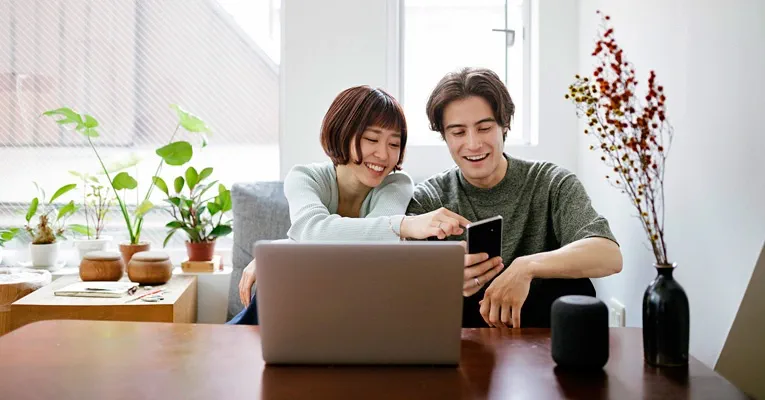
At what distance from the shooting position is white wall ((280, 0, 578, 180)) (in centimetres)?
325

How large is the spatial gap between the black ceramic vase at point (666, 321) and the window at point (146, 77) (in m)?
2.39

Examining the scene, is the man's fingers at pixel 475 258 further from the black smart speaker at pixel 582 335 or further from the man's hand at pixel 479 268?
the black smart speaker at pixel 582 335

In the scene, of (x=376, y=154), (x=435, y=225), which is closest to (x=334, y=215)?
A: (x=376, y=154)

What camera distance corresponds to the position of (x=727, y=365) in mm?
1809

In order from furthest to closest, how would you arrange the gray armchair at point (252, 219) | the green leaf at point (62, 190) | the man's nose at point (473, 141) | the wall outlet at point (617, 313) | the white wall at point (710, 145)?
the green leaf at point (62, 190) → the gray armchair at point (252, 219) → the wall outlet at point (617, 313) → the man's nose at point (473, 141) → the white wall at point (710, 145)

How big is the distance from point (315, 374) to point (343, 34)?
2.20 m

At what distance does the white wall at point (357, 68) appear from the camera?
3.25m

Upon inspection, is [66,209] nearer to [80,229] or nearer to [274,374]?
[80,229]

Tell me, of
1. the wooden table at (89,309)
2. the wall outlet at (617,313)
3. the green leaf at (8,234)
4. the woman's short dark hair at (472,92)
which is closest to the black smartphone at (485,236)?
the woman's short dark hair at (472,92)

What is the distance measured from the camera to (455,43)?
342 cm

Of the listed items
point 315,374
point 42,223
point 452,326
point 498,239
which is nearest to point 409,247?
point 452,326

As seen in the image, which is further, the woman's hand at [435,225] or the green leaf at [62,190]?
the green leaf at [62,190]

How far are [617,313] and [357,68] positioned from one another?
4.65 ft

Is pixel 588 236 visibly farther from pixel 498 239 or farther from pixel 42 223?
pixel 42 223
